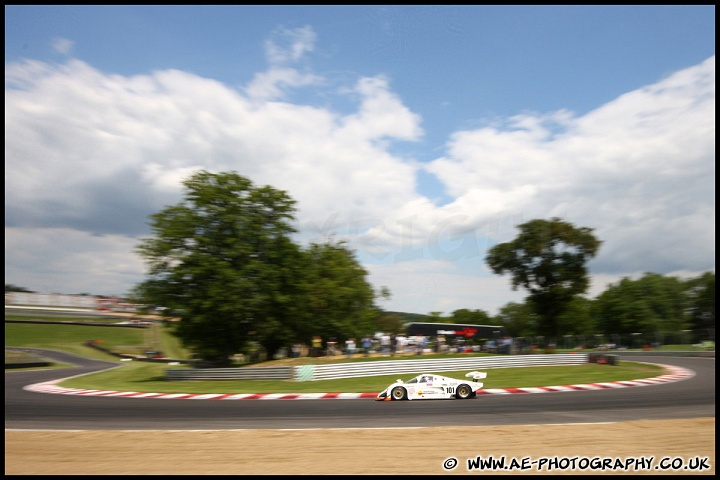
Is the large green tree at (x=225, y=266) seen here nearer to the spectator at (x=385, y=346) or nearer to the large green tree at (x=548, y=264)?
the spectator at (x=385, y=346)

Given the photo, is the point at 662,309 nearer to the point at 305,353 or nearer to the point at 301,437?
the point at 305,353

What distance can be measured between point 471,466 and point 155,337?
65.8 metres

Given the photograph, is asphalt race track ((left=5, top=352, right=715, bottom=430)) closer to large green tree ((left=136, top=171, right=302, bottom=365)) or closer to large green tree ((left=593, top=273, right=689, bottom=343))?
large green tree ((left=136, top=171, right=302, bottom=365))

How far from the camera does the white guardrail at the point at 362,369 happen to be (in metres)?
22.4

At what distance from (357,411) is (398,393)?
245 cm

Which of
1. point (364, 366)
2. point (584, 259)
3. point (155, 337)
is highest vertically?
point (584, 259)

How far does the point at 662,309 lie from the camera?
78750 millimetres

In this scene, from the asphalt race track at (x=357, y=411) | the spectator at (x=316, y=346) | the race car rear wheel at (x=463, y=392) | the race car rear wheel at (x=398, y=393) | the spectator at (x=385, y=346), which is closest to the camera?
the asphalt race track at (x=357, y=411)

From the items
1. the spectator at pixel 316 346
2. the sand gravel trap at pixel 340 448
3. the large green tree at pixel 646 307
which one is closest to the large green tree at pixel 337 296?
the spectator at pixel 316 346

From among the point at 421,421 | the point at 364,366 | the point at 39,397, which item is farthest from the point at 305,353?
the point at 421,421

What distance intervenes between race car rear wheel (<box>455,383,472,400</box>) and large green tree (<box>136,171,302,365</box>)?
48.5ft

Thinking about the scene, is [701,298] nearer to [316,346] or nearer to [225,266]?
[316,346]

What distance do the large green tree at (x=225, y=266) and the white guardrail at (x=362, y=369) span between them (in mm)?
4104

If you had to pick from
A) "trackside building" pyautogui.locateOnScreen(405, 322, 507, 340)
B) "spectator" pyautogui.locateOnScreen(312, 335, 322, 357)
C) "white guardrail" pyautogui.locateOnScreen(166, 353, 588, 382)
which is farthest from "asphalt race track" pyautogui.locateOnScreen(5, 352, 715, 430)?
"trackside building" pyautogui.locateOnScreen(405, 322, 507, 340)
